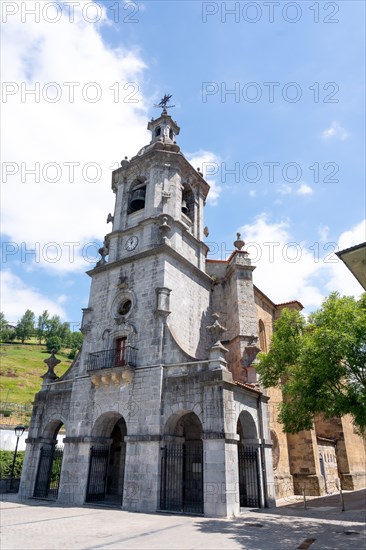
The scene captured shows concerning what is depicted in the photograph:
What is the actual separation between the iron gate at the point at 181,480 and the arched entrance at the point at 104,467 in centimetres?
253

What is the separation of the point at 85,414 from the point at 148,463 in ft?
13.0

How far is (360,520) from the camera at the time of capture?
37.2 feet

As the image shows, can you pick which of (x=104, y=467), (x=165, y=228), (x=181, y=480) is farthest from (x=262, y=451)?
(x=165, y=228)

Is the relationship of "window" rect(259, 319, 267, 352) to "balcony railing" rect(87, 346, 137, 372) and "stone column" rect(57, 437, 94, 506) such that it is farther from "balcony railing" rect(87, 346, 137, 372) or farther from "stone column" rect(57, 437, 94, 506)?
"stone column" rect(57, 437, 94, 506)

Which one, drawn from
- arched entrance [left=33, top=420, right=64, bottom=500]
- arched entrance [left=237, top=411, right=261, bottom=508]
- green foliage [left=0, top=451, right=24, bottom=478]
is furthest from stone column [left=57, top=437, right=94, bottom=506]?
green foliage [left=0, top=451, right=24, bottom=478]

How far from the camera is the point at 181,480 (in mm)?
13562

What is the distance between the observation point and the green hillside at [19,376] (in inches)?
1786

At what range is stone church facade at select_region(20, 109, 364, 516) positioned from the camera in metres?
13.1

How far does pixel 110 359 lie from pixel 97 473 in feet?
14.9

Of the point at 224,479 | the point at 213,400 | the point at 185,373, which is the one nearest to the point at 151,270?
the point at 185,373

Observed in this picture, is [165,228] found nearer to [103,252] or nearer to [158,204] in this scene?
[158,204]

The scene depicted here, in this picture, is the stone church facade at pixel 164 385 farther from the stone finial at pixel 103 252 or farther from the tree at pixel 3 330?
the tree at pixel 3 330

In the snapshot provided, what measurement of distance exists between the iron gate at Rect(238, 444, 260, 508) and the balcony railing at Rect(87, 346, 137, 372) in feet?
19.1

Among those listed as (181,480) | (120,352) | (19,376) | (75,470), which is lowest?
(181,480)
